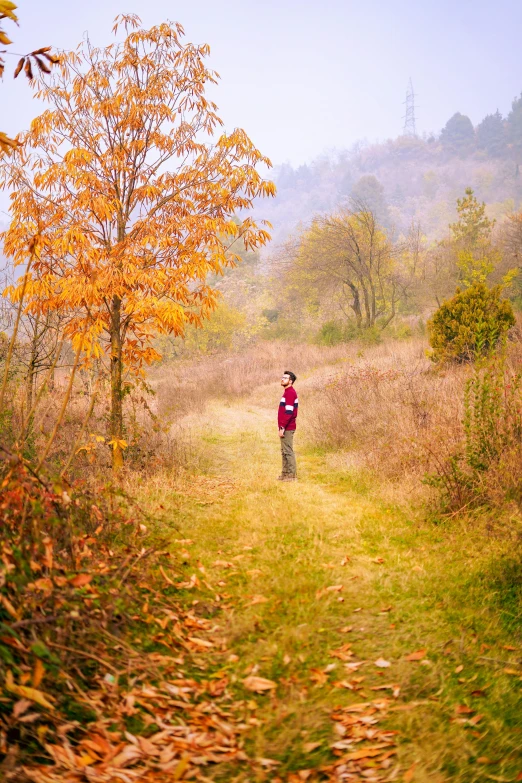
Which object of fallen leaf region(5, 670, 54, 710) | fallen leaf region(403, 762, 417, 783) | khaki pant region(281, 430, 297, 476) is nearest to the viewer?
fallen leaf region(5, 670, 54, 710)

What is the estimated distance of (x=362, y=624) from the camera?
370cm

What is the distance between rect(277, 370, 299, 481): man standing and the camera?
7410 mm

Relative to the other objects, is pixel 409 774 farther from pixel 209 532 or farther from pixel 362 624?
pixel 209 532

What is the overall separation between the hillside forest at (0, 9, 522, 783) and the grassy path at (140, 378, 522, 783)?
0.02 m

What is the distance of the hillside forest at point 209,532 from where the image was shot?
2525 mm

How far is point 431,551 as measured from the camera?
15.7 feet

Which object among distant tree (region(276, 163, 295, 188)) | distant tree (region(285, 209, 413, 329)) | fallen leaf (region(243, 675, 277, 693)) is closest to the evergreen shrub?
distant tree (region(285, 209, 413, 329))

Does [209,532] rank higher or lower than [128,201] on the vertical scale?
lower

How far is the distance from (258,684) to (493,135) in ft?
409

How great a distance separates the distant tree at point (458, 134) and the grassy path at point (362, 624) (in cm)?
12393

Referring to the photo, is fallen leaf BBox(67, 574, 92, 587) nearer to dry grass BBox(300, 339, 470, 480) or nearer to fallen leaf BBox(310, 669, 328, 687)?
fallen leaf BBox(310, 669, 328, 687)

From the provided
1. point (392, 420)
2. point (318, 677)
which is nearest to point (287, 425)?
point (392, 420)

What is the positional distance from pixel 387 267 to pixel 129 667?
2440cm

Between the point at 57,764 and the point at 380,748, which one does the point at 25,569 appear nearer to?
the point at 57,764
